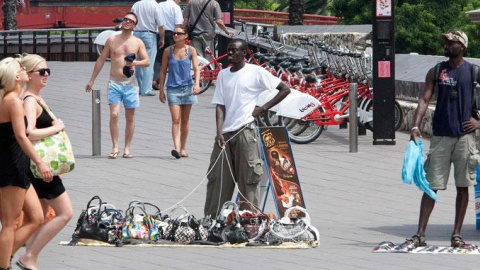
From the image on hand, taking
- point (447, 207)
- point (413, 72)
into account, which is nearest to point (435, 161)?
point (447, 207)

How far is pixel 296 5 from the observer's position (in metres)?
36.5

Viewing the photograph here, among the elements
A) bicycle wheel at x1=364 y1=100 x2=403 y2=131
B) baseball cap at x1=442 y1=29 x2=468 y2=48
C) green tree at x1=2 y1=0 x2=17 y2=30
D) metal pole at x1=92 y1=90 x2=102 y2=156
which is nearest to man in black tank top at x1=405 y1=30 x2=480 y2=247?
baseball cap at x1=442 y1=29 x2=468 y2=48

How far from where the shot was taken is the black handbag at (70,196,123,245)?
10.8m

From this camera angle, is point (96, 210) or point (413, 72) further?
point (413, 72)

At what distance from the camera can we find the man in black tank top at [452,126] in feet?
34.4

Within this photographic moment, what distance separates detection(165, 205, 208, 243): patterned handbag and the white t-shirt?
0.90 metres

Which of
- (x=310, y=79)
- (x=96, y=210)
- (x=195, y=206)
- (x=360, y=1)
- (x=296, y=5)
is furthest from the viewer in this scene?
(x=360, y=1)

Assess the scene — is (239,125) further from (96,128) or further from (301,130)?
(301,130)

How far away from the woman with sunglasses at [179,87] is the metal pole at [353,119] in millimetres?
2160

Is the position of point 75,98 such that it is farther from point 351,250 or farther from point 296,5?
point 296,5

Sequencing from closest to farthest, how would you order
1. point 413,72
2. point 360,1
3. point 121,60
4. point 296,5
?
point 121,60 → point 413,72 → point 296,5 → point 360,1

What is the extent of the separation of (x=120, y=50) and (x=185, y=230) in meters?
5.69

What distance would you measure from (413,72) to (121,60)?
6353 millimetres

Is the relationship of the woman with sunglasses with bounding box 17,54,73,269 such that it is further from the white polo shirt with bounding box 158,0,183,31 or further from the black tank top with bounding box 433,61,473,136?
the white polo shirt with bounding box 158,0,183,31
